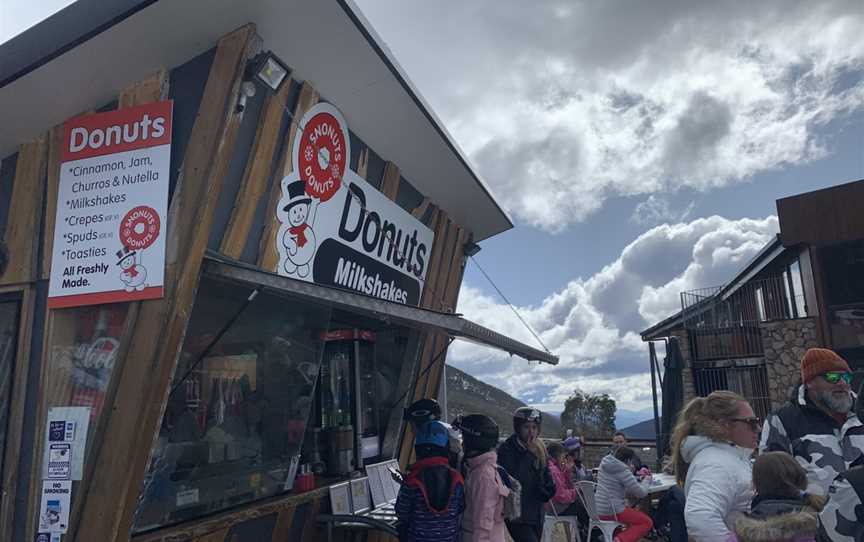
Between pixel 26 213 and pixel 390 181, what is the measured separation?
3.56 meters

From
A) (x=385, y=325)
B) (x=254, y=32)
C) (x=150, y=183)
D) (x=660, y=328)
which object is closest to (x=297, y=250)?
(x=150, y=183)

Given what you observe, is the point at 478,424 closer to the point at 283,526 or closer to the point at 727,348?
the point at 283,526

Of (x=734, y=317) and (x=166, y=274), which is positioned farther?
(x=734, y=317)

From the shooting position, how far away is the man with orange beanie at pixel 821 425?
351 cm

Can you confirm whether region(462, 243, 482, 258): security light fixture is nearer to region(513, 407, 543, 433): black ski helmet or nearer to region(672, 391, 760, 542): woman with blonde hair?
region(513, 407, 543, 433): black ski helmet

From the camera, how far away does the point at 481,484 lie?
14.7 ft

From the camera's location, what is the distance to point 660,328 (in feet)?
68.8

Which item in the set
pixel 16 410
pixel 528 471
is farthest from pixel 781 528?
pixel 16 410

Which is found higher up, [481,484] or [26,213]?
[26,213]

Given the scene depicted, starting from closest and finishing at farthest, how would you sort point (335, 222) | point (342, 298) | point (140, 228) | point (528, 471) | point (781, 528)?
point (781, 528) → point (140, 228) → point (342, 298) → point (528, 471) → point (335, 222)

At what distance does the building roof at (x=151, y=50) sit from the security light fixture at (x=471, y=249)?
13.1ft

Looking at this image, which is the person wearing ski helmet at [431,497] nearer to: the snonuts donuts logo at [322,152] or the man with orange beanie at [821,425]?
the man with orange beanie at [821,425]

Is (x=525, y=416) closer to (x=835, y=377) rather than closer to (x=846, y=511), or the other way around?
(x=835, y=377)

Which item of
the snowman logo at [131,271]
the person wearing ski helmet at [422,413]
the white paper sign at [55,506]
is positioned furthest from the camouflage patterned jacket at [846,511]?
the white paper sign at [55,506]
